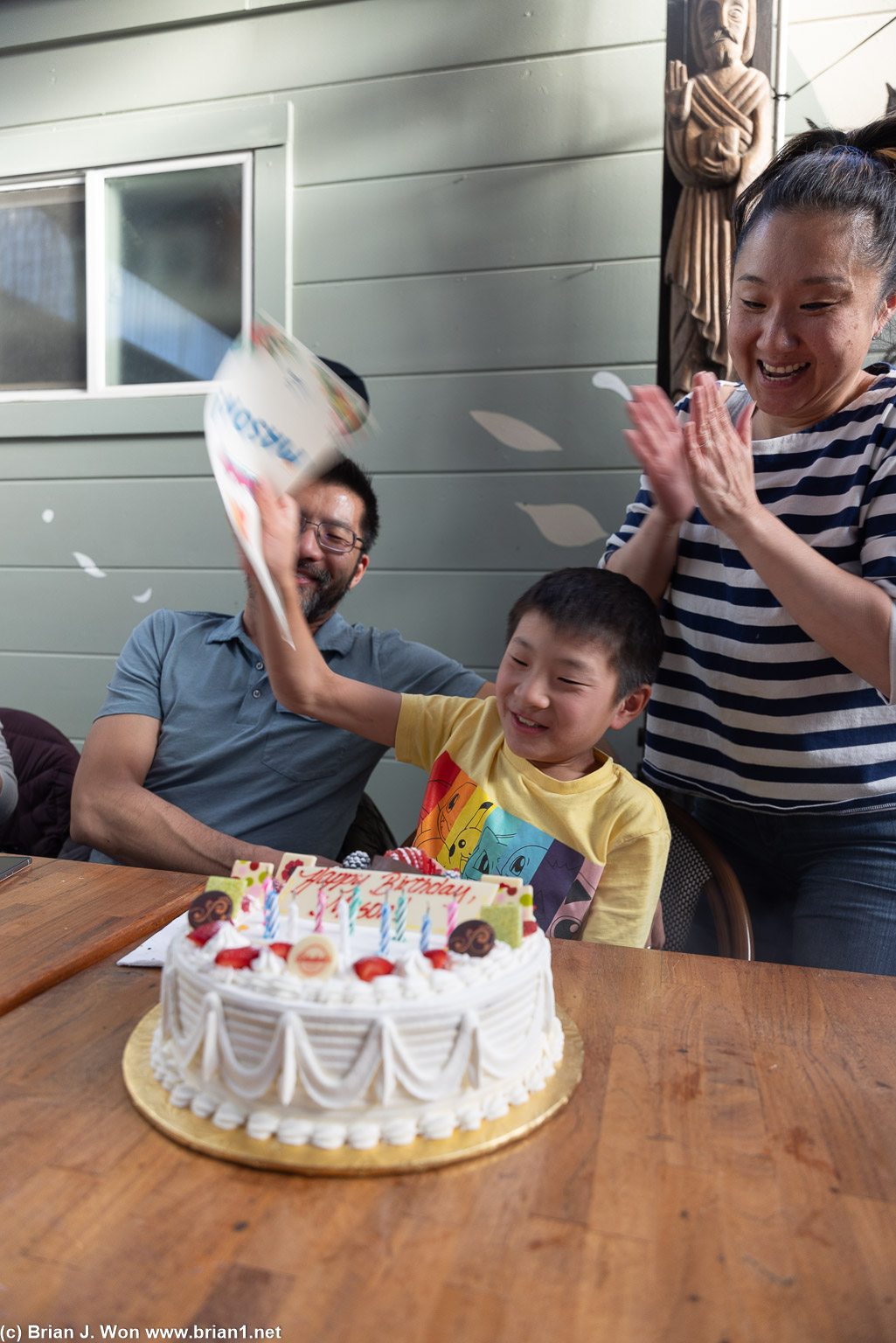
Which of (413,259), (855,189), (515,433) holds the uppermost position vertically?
(413,259)

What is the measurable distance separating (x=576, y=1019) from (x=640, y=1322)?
0.41m

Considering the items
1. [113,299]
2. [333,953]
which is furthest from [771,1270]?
[113,299]

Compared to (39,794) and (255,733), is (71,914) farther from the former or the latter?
(39,794)

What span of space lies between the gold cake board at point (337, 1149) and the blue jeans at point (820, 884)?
0.68 metres

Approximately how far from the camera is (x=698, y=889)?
4.83ft

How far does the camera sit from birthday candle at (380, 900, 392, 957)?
0.87 m

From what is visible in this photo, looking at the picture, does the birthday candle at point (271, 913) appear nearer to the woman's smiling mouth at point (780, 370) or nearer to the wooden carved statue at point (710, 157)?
the woman's smiling mouth at point (780, 370)

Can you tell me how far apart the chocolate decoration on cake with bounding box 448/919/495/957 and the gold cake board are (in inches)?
5.4

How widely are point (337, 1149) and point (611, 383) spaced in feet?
6.92

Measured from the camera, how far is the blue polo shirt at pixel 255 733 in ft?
5.80

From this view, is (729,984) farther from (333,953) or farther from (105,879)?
(105,879)

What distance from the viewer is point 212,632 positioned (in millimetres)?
1888

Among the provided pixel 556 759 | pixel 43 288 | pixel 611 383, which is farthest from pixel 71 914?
pixel 43 288

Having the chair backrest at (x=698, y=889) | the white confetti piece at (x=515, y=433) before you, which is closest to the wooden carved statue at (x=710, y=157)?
the white confetti piece at (x=515, y=433)
